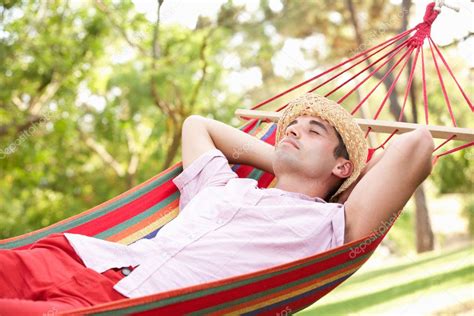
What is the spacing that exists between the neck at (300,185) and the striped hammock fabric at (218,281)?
23cm

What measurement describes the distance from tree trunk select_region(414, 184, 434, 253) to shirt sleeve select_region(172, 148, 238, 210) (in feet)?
21.5

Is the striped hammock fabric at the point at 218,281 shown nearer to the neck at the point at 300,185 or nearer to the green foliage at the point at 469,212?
the neck at the point at 300,185

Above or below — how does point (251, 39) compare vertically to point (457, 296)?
above

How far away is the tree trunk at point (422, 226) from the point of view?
8.71 meters

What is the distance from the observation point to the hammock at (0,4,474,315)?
5.34 ft

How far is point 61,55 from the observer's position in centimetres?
758

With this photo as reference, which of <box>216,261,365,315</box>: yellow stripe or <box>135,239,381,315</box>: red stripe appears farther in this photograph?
<box>216,261,365,315</box>: yellow stripe

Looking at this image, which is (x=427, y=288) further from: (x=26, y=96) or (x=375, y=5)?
(x=375, y=5)

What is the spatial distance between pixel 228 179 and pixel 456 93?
10678 mm

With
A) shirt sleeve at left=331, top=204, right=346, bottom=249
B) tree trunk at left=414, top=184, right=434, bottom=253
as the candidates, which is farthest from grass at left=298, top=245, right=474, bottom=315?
shirt sleeve at left=331, top=204, right=346, bottom=249

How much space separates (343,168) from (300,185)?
143mm

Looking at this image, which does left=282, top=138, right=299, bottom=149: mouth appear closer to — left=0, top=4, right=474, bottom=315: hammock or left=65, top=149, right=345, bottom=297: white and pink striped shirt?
left=65, top=149, right=345, bottom=297: white and pink striped shirt

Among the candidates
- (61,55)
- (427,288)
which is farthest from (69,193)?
(427,288)

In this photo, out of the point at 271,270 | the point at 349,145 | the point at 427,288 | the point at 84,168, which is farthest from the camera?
the point at 84,168
